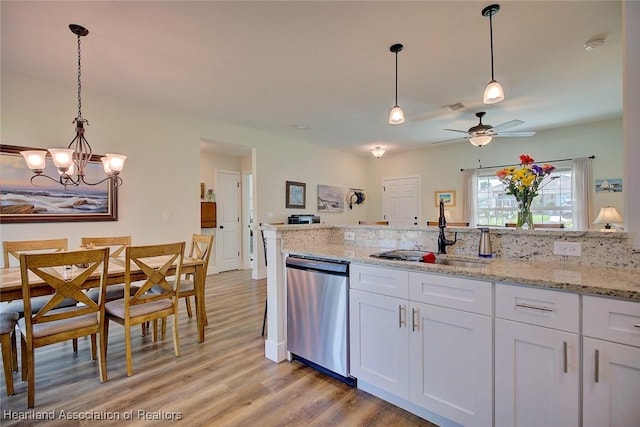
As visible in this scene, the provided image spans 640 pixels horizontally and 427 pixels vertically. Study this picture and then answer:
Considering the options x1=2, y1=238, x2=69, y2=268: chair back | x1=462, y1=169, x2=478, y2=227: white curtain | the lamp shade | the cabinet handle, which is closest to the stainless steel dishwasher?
the cabinet handle

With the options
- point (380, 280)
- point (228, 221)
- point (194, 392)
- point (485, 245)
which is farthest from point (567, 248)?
point (228, 221)

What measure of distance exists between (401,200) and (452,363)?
6257 mm

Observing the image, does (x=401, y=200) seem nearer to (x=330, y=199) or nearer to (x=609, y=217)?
(x=330, y=199)

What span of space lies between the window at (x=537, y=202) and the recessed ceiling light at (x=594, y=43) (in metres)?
2.82

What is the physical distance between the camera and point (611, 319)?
117 cm

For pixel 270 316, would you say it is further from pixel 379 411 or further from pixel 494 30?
pixel 494 30

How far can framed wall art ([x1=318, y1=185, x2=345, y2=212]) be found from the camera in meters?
6.84

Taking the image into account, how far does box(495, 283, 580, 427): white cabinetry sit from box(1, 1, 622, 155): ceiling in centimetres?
209

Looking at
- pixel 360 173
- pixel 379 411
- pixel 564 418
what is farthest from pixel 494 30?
pixel 360 173

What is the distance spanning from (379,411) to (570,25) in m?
3.27

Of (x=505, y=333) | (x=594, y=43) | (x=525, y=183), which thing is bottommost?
(x=505, y=333)

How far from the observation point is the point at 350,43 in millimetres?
2654

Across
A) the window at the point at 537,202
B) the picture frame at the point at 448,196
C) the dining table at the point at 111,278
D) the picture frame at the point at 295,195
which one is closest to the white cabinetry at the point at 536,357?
the dining table at the point at 111,278

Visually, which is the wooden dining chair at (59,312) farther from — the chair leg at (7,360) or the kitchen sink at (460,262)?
the kitchen sink at (460,262)
